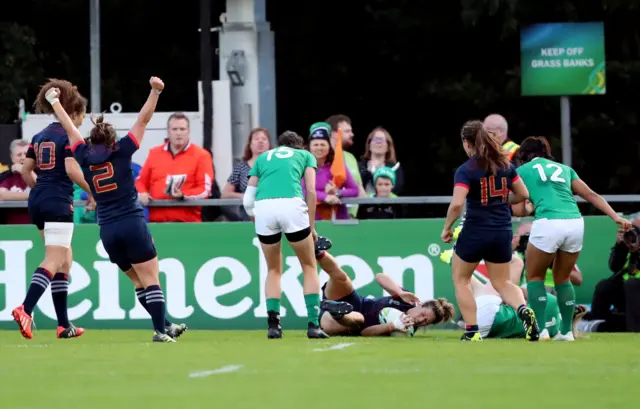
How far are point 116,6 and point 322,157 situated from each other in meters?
9.23

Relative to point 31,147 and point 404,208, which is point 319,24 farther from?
point 31,147

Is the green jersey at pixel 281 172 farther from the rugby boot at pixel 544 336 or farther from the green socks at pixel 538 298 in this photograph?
the rugby boot at pixel 544 336

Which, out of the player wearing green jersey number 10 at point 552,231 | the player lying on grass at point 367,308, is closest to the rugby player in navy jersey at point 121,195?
the player lying on grass at point 367,308

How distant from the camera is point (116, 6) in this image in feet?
85.8

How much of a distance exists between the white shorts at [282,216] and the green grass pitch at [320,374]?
1.04 meters

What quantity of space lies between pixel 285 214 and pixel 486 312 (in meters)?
2.09

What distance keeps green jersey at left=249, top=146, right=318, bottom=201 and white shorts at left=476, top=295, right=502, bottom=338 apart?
1963mm

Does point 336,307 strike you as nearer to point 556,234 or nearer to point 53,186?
point 556,234

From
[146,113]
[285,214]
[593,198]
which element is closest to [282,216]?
[285,214]

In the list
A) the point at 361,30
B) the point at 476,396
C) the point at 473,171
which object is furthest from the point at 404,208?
the point at 476,396

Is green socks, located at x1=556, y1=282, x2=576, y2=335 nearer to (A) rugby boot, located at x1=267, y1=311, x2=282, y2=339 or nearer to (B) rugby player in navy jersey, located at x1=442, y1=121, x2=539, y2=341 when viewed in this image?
(B) rugby player in navy jersey, located at x1=442, y1=121, x2=539, y2=341

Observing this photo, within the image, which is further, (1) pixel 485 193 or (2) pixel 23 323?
(1) pixel 485 193

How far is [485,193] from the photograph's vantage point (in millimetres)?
14383

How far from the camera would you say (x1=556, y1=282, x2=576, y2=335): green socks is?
48.5 feet
